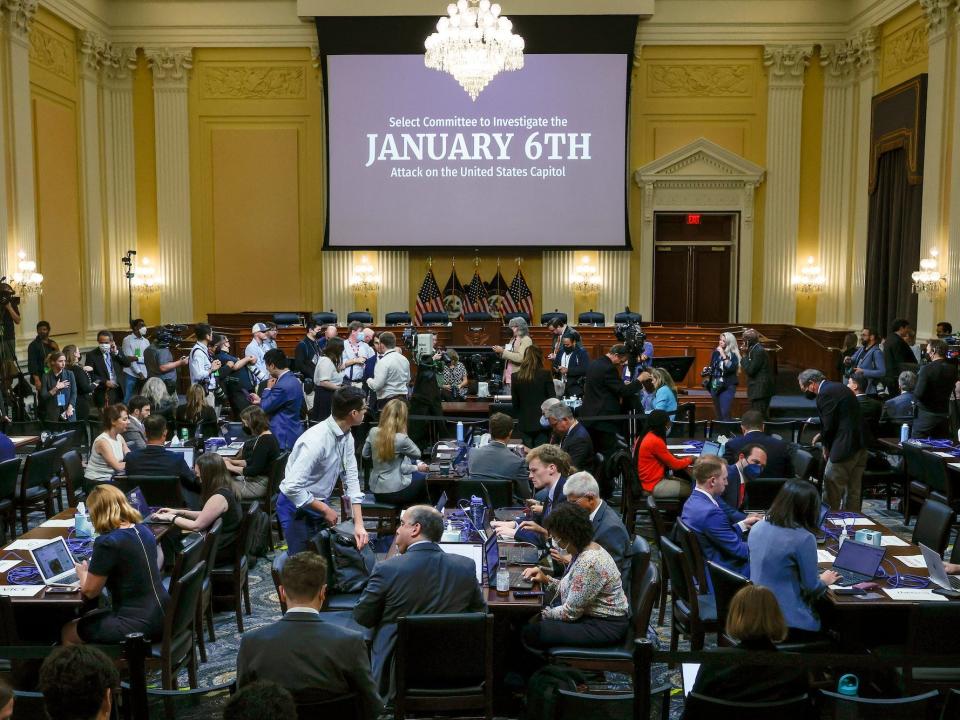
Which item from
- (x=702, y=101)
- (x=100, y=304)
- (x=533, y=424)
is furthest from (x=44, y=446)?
(x=702, y=101)

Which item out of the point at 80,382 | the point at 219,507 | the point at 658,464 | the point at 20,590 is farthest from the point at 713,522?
the point at 80,382

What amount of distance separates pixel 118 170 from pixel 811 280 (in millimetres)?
13191

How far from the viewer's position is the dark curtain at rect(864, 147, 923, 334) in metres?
14.8

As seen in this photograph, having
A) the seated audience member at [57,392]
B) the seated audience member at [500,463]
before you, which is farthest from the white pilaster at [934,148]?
the seated audience member at [57,392]

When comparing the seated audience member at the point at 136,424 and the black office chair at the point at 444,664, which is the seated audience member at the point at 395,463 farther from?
the black office chair at the point at 444,664

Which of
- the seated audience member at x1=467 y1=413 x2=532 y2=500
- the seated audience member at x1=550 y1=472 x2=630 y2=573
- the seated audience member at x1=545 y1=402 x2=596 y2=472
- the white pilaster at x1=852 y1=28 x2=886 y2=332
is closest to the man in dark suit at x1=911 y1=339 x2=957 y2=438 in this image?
the seated audience member at x1=545 y1=402 x2=596 y2=472

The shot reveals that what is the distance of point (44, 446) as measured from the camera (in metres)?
8.48

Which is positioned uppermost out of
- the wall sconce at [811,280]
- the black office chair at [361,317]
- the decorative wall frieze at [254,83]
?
the decorative wall frieze at [254,83]

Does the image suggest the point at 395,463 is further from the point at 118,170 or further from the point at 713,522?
the point at 118,170

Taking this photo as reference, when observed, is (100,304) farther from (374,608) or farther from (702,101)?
(374,608)

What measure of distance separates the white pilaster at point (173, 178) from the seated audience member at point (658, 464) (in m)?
13.2

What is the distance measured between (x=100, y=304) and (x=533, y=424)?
11.3m

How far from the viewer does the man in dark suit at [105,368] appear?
12.7 meters

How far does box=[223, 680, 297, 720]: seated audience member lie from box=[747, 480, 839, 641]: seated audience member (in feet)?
9.07
